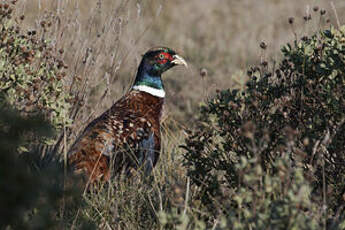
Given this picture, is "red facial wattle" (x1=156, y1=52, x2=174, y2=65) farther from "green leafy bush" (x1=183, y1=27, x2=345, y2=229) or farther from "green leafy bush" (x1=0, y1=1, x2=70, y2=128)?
"green leafy bush" (x1=183, y1=27, x2=345, y2=229)

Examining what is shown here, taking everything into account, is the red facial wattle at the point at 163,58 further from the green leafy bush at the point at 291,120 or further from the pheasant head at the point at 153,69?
the green leafy bush at the point at 291,120

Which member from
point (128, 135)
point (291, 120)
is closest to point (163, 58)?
point (128, 135)

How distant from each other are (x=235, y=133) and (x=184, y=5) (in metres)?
8.40

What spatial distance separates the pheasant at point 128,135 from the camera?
3.41 m

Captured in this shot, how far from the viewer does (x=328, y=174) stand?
2939mm

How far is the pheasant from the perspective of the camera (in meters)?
3.41

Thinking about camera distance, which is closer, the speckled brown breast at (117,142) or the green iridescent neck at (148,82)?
the speckled brown breast at (117,142)

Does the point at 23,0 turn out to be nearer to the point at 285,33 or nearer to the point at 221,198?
the point at 221,198

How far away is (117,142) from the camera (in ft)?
11.6

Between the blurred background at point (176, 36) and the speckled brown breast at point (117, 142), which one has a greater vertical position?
the blurred background at point (176, 36)

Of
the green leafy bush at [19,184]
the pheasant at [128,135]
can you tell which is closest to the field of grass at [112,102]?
the green leafy bush at [19,184]

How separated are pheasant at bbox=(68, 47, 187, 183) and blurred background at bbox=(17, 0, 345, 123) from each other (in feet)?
0.47

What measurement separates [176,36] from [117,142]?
5.97 metres

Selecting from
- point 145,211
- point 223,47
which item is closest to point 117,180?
point 145,211
